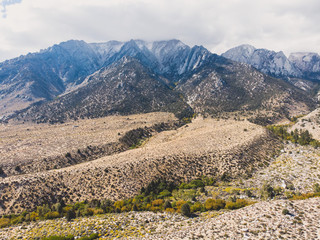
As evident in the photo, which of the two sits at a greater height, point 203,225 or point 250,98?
point 250,98

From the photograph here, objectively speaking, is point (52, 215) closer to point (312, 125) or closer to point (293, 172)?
point (293, 172)

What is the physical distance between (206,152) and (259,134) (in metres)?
28.9

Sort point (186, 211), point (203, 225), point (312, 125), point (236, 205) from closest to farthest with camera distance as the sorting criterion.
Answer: point (203, 225) → point (186, 211) → point (236, 205) → point (312, 125)

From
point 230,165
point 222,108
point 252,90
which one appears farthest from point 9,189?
point 252,90

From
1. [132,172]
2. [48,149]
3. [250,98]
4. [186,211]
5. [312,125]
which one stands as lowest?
[186,211]

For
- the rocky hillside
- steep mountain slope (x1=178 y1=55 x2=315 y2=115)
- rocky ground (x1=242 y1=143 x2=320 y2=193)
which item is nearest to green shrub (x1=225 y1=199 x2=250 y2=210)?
rocky ground (x1=242 y1=143 x2=320 y2=193)

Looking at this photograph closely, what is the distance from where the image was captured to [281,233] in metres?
19.1

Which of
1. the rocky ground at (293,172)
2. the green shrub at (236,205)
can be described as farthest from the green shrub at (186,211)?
the rocky ground at (293,172)

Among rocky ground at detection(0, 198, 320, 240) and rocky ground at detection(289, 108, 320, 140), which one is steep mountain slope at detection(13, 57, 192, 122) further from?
rocky ground at detection(0, 198, 320, 240)

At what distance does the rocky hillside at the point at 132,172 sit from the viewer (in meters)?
45.2

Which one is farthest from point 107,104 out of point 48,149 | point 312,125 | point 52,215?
point 312,125

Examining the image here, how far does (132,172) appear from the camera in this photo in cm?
5156

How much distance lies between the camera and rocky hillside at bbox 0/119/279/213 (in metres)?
45.2

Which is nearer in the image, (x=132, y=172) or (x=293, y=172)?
(x=293, y=172)
